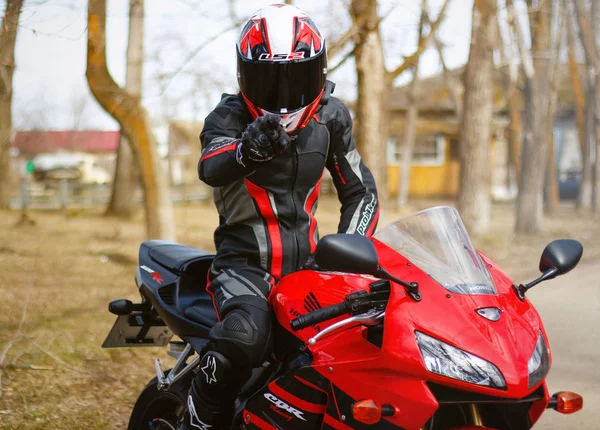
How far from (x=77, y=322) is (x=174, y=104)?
15.0 m

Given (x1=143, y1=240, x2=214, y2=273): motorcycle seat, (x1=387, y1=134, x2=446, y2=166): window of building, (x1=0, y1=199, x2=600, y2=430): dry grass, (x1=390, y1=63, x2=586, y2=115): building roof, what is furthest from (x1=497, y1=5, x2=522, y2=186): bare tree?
(x1=143, y1=240, x2=214, y2=273): motorcycle seat

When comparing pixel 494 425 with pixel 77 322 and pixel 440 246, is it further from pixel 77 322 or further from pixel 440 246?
pixel 77 322

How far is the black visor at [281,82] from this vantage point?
3277mm

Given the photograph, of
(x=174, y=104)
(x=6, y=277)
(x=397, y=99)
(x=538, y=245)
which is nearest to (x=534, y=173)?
(x=538, y=245)

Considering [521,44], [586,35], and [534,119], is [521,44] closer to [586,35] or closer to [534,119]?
[534,119]

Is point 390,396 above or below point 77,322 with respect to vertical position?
above

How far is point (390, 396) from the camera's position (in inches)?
102

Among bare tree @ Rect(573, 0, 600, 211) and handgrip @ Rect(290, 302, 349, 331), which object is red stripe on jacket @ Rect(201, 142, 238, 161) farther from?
bare tree @ Rect(573, 0, 600, 211)

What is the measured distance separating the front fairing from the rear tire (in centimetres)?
156

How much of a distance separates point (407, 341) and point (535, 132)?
17173 mm

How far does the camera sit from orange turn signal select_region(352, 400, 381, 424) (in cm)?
258

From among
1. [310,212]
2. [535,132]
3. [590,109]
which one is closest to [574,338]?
[310,212]

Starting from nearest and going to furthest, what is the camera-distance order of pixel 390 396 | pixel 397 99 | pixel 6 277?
pixel 390 396, pixel 6 277, pixel 397 99

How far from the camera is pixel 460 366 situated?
2471 mm
